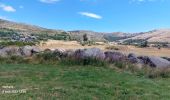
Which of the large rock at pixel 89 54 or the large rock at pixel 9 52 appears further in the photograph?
the large rock at pixel 9 52

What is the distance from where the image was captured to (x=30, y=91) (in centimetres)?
1427

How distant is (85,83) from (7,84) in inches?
126

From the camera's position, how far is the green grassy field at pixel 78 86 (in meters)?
13.7

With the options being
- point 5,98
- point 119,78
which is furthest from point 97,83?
point 5,98

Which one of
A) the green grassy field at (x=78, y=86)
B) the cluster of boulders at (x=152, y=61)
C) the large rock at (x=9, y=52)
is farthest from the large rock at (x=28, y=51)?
the green grassy field at (x=78, y=86)

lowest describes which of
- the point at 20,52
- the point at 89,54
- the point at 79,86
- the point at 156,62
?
the point at 79,86

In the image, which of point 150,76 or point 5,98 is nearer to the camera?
point 5,98

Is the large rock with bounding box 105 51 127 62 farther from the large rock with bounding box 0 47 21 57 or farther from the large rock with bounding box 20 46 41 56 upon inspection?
the large rock with bounding box 0 47 21 57

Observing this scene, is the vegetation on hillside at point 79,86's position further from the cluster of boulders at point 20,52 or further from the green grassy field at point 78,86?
the cluster of boulders at point 20,52

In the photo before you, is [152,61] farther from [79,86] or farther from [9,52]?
[9,52]

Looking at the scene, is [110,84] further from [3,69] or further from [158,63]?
[158,63]

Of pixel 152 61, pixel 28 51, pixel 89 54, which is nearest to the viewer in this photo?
pixel 152 61

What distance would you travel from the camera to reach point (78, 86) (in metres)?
15.8

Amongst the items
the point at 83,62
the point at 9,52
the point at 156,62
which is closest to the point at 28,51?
the point at 9,52
